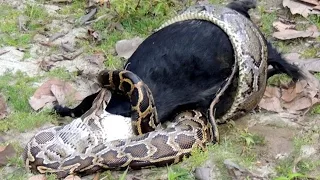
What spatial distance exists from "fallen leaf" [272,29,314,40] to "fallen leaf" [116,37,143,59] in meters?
1.32

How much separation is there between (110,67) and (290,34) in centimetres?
172

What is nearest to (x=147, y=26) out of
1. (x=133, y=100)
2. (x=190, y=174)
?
(x=133, y=100)

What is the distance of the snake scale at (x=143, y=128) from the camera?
464cm

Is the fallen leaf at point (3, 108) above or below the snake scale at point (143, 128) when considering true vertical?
below

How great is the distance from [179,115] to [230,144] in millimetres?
435

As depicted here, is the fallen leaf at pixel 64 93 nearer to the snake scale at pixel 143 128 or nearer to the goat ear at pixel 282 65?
the snake scale at pixel 143 128

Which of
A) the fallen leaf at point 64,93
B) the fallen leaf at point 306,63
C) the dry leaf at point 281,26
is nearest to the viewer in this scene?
the fallen leaf at point 64,93

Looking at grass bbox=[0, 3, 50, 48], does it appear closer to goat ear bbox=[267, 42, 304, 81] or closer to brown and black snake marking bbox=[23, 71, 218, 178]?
brown and black snake marking bbox=[23, 71, 218, 178]

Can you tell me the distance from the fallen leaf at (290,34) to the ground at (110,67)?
0.20 feet

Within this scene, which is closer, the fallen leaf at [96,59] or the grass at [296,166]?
the grass at [296,166]

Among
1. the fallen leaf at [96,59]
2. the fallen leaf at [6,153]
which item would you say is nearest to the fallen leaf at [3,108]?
the fallen leaf at [6,153]

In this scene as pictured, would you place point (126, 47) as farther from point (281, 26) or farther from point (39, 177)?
point (39, 177)

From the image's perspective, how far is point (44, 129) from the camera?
4980 mm

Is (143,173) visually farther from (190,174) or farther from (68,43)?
(68,43)
